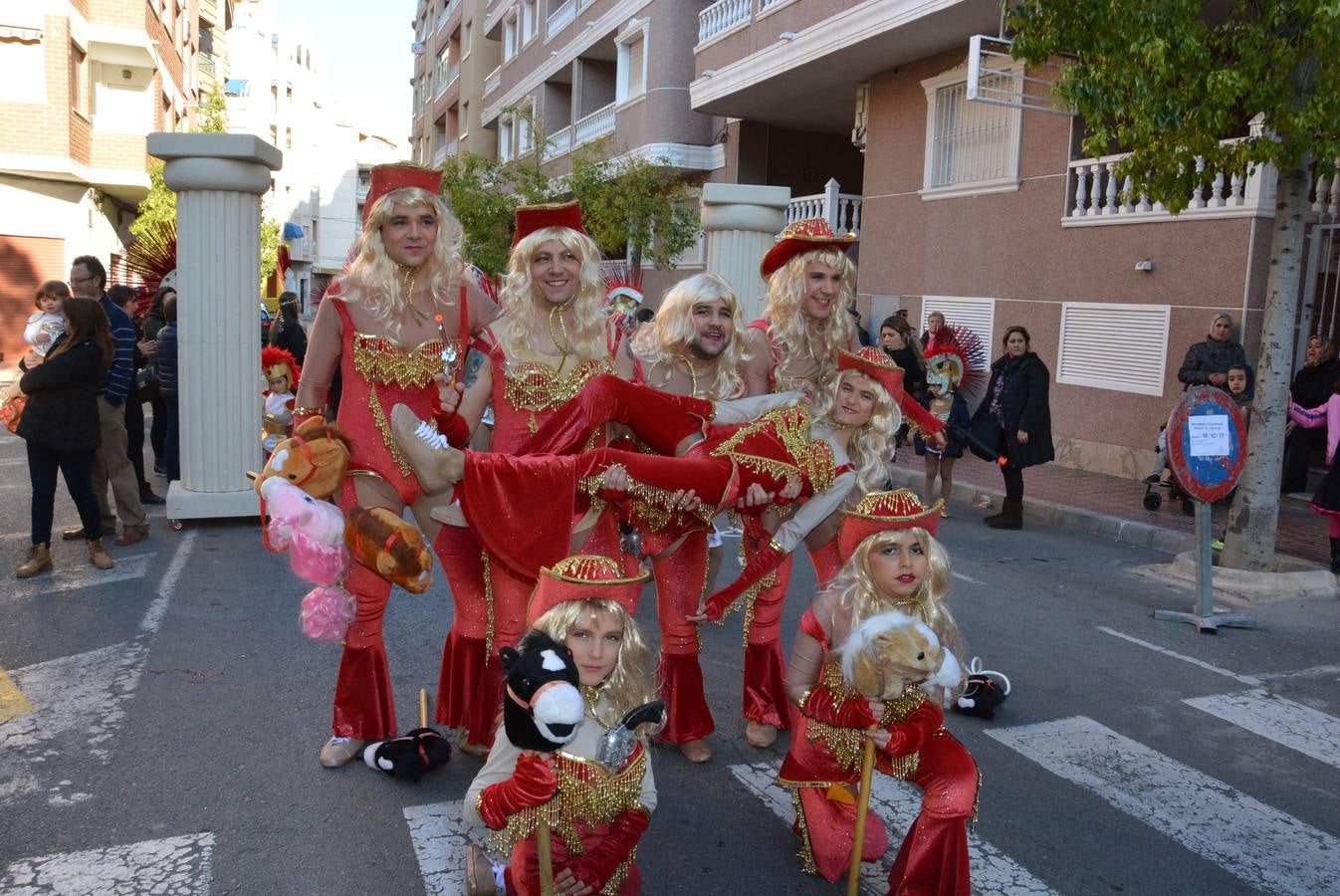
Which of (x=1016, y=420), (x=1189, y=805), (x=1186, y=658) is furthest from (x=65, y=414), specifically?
(x=1016, y=420)

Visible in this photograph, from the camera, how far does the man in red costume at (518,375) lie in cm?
367

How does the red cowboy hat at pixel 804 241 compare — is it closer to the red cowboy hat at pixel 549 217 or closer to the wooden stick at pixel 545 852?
the red cowboy hat at pixel 549 217

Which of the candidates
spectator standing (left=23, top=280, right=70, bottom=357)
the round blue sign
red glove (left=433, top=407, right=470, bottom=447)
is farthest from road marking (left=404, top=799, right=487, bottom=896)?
the round blue sign

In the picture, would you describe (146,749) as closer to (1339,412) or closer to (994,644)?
(994,644)

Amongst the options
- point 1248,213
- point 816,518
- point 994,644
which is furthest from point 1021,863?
point 1248,213

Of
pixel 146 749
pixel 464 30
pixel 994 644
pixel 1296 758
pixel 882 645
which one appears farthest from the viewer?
pixel 464 30

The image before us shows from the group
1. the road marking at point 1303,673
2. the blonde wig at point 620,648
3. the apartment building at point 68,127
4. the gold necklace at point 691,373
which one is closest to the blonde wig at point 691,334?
the gold necklace at point 691,373

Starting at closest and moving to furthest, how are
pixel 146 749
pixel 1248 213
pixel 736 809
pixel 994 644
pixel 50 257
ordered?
pixel 736 809 → pixel 146 749 → pixel 994 644 → pixel 1248 213 → pixel 50 257

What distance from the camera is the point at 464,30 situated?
139ft

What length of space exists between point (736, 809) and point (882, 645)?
1.10m

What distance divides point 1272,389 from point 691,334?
17.7 feet

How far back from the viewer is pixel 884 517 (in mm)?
3264

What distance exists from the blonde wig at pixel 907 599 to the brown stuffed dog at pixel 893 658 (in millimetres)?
143

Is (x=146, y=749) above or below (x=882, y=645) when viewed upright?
below
